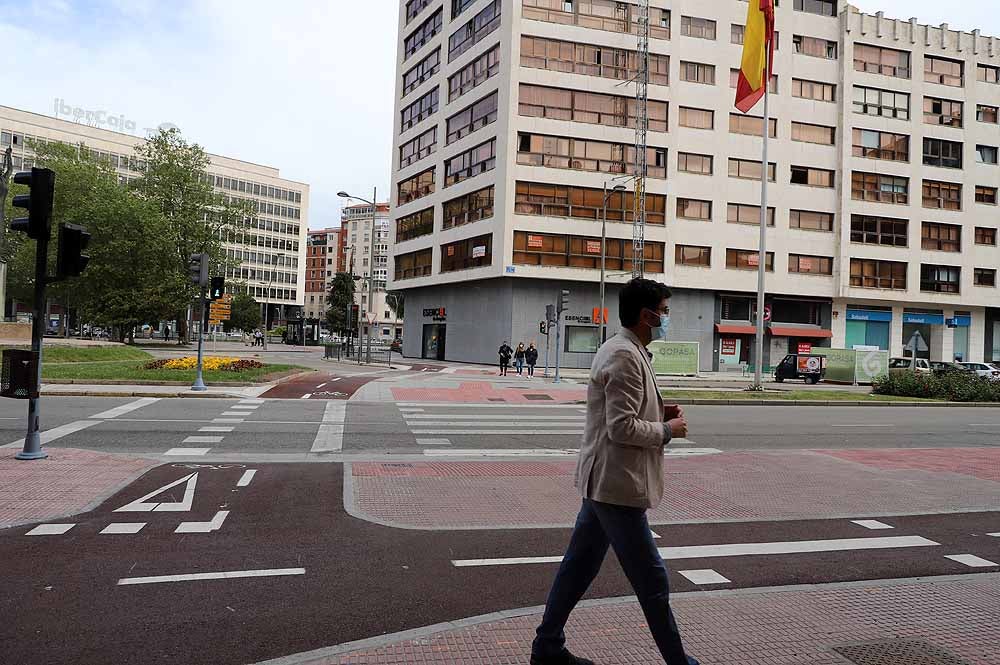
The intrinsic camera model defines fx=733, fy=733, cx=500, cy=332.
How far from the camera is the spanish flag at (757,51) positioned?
24641mm

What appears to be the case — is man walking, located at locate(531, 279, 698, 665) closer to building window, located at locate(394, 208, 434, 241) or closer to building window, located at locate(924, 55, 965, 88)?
building window, located at locate(394, 208, 434, 241)

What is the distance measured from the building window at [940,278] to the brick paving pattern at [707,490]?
41.7 meters

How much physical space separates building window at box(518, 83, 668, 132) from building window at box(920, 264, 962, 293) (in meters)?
20.3

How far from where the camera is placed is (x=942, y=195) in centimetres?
4750

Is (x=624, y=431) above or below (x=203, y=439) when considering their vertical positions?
above

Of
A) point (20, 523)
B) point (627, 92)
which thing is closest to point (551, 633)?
point (20, 523)

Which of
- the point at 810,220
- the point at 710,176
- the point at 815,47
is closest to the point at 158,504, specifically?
the point at 710,176

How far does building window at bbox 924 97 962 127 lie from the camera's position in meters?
47.3

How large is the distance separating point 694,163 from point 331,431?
3527 cm

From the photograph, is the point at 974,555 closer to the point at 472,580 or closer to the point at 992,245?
the point at 472,580

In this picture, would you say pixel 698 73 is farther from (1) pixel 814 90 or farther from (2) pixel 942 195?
(2) pixel 942 195

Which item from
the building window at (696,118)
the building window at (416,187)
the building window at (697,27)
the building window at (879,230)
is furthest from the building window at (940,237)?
A: the building window at (416,187)

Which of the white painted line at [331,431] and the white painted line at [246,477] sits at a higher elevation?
the white painted line at [331,431]

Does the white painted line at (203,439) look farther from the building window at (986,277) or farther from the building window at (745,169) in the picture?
the building window at (986,277)
